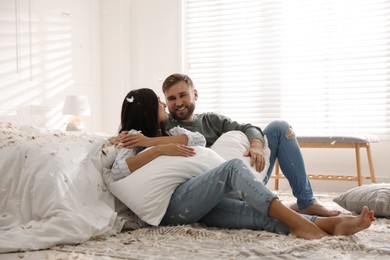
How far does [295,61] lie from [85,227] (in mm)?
3474

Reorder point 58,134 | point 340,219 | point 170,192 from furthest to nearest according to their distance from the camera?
point 58,134 < point 170,192 < point 340,219

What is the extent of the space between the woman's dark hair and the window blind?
2.86 metres

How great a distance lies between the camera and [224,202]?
1927 mm

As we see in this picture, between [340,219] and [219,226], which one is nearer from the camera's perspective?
[340,219]

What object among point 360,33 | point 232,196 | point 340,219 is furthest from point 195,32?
point 340,219

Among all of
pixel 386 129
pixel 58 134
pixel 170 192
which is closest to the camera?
pixel 170 192

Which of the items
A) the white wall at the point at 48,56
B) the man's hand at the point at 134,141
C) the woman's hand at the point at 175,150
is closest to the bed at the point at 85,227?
the man's hand at the point at 134,141

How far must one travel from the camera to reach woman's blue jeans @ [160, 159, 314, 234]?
5.52 ft

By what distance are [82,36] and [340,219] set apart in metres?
4.11

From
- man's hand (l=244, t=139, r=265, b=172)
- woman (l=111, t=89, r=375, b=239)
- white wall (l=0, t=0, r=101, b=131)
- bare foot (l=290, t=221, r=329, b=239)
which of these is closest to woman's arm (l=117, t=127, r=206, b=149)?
woman (l=111, t=89, r=375, b=239)

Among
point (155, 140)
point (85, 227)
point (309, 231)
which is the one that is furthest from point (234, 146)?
point (85, 227)

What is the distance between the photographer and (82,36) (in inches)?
202

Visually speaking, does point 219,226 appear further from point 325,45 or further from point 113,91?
point 113,91

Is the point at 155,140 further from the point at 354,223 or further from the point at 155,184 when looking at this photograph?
the point at 354,223
